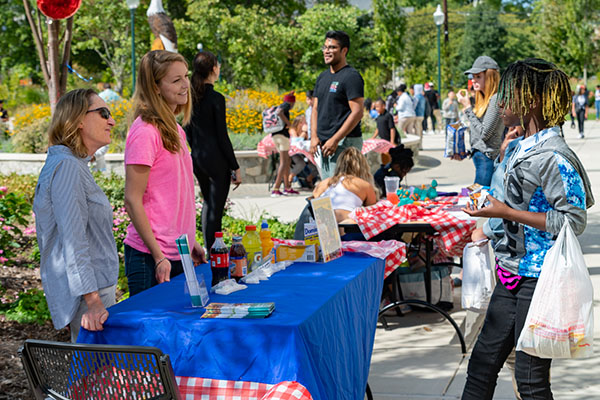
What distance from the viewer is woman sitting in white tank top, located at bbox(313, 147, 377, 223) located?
5996mm

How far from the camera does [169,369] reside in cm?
236

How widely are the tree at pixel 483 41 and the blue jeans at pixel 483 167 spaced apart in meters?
62.7

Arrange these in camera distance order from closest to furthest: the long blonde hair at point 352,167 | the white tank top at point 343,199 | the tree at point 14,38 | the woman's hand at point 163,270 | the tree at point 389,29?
the woman's hand at point 163,270
the white tank top at point 343,199
the long blonde hair at point 352,167
the tree at point 389,29
the tree at point 14,38

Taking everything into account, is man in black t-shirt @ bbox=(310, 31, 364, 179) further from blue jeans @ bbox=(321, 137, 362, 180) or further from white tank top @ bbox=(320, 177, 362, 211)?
white tank top @ bbox=(320, 177, 362, 211)

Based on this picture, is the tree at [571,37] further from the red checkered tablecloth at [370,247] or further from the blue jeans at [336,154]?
the red checkered tablecloth at [370,247]

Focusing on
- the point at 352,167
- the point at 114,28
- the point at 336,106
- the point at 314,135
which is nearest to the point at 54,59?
the point at 314,135

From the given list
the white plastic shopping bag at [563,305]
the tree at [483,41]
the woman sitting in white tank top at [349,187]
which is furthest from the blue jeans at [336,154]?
the tree at [483,41]

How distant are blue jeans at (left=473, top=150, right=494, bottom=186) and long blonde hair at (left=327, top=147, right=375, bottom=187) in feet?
4.63

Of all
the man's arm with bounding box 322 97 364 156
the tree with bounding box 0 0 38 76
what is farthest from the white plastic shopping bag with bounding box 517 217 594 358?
the tree with bounding box 0 0 38 76

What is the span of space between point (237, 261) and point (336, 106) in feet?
12.0

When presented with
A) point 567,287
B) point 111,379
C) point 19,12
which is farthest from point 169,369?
point 19,12

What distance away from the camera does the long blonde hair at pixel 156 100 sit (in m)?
3.62

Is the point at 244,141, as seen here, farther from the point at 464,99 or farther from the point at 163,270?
the point at 163,270

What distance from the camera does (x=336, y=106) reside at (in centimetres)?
701
